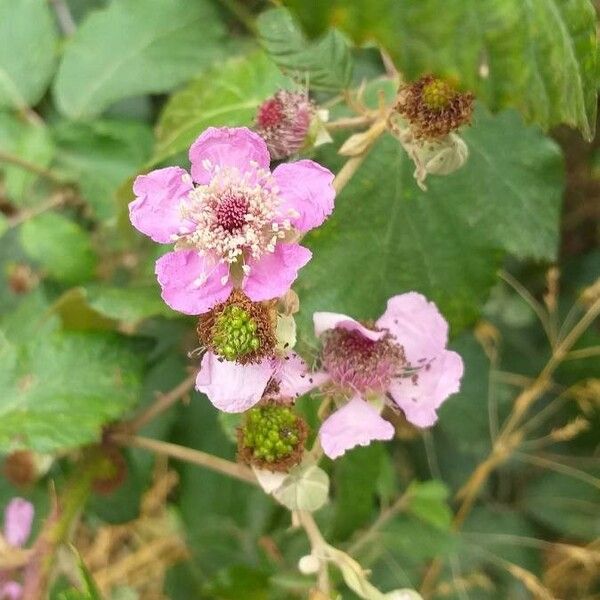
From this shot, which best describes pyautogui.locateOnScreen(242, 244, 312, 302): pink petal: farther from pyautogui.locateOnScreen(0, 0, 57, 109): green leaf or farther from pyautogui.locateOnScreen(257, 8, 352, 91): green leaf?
pyautogui.locateOnScreen(0, 0, 57, 109): green leaf

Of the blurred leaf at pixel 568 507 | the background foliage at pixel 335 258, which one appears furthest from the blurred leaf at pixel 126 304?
the blurred leaf at pixel 568 507

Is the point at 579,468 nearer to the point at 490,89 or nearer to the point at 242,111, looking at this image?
the point at 242,111

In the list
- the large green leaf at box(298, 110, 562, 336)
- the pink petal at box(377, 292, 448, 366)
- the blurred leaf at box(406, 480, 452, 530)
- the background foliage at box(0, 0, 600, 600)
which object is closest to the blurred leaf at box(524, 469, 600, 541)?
the background foliage at box(0, 0, 600, 600)

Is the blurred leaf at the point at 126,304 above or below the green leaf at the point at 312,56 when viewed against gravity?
below

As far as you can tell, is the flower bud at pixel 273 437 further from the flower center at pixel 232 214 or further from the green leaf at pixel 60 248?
the green leaf at pixel 60 248

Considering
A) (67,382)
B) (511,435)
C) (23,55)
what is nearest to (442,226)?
(67,382)
